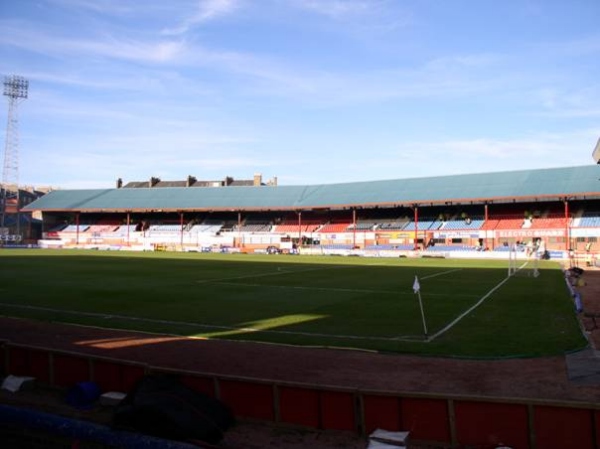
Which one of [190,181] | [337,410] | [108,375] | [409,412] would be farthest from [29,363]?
[190,181]

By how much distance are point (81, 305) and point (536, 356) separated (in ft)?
65.1

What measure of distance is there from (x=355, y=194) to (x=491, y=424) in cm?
7584

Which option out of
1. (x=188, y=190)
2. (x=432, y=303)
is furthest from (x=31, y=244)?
(x=432, y=303)

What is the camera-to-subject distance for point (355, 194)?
84250 mm

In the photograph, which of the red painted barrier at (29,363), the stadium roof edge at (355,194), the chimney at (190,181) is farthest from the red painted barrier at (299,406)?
the chimney at (190,181)

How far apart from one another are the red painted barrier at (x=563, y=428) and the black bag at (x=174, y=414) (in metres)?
5.24

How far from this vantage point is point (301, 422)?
1010 centimetres

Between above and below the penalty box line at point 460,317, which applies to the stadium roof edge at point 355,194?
above

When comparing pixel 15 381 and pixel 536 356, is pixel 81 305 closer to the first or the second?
pixel 15 381

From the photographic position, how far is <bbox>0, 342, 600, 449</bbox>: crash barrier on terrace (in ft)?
28.2

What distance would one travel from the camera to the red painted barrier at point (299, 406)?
394 inches

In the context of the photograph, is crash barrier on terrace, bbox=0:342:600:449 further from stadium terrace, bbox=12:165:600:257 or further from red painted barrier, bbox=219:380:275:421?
stadium terrace, bbox=12:165:600:257

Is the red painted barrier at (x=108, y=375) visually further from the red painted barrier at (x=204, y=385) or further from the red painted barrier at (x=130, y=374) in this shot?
the red painted barrier at (x=204, y=385)

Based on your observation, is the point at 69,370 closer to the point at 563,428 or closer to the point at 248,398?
the point at 248,398
